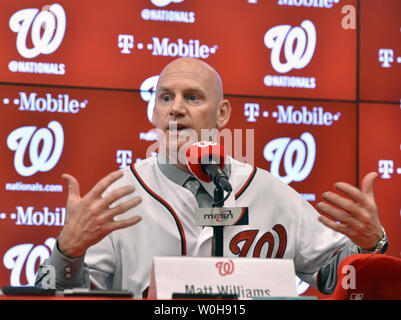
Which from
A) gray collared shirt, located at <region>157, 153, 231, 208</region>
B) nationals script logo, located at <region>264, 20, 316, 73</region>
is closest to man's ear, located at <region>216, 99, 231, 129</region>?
gray collared shirt, located at <region>157, 153, 231, 208</region>

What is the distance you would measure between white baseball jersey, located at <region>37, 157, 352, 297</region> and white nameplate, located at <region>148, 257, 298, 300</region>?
1.82 feet

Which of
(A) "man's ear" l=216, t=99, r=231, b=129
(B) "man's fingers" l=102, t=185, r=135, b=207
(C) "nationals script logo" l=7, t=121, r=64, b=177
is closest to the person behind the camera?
(B) "man's fingers" l=102, t=185, r=135, b=207

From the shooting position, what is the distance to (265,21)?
11.3ft

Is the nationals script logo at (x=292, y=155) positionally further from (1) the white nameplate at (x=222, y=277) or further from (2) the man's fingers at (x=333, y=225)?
(1) the white nameplate at (x=222, y=277)

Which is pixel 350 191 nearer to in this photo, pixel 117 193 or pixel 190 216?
pixel 117 193

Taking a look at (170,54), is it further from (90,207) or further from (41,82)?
(90,207)

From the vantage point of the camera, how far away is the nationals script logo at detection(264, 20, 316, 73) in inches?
134

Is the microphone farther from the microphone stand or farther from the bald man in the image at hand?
the bald man

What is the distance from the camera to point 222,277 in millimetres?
1314

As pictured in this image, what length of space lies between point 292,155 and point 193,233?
1.34 meters

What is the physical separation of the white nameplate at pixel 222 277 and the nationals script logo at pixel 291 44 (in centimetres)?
217

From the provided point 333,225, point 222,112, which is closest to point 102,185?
point 333,225
